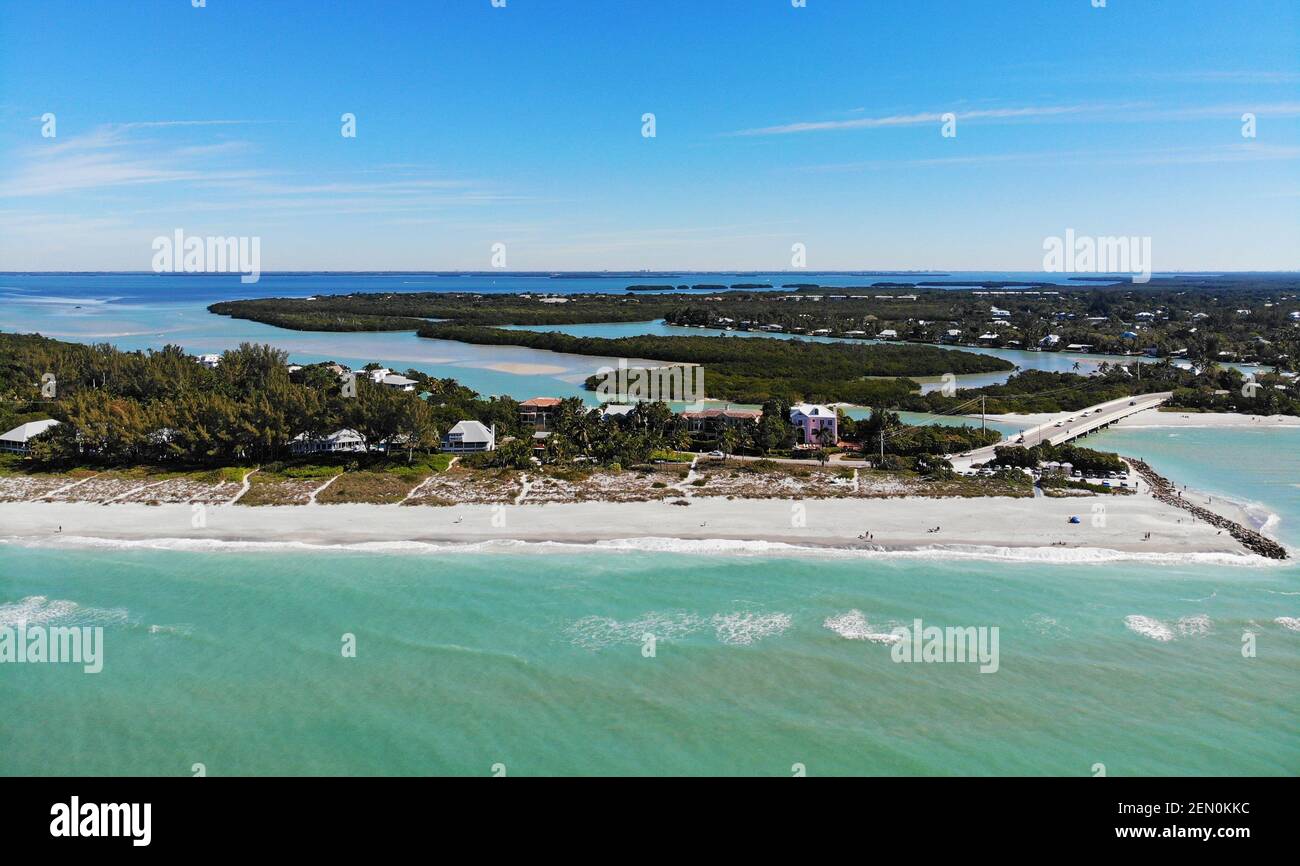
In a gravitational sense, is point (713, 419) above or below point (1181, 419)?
above

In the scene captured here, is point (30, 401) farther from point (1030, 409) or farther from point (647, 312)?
point (647, 312)

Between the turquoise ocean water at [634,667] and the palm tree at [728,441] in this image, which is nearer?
the turquoise ocean water at [634,667]

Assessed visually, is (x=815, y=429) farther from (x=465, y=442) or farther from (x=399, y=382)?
(x=399, y=382)

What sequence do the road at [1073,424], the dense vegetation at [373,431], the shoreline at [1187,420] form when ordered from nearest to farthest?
the dense vegetation at [373,431], the road at [1073,424], the shoreline at [1187,420]

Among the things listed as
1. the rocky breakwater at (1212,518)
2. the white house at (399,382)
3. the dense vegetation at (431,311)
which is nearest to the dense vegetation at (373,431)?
the white house at (399,382)

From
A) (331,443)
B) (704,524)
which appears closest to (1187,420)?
(704,524)

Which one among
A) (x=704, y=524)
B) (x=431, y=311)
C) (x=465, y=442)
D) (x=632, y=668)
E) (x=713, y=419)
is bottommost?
(x=632, y=668)

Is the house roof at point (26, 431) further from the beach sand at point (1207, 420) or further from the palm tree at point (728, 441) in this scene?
the beach sand at point (1207, 420)

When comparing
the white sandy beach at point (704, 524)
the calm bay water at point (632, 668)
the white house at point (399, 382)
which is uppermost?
the white house at point (399, 382)
